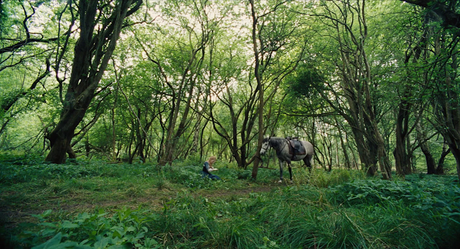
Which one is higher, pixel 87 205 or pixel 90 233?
pixel 90 233

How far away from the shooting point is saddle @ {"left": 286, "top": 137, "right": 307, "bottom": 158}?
30.6ft

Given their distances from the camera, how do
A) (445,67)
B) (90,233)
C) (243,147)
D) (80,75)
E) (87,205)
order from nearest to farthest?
(90,233), (87,205), (445,67), (80,75), (243,147)

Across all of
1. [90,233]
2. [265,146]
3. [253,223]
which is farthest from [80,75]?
[253,223]

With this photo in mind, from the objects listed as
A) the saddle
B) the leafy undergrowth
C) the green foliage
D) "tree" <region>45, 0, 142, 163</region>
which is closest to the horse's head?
the saddle

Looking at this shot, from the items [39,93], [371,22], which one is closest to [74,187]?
[39,93]

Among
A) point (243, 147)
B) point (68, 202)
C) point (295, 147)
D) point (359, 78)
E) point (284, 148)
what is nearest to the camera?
point (68, 202)

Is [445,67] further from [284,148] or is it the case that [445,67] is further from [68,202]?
[68,202]

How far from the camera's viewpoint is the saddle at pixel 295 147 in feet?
30.6

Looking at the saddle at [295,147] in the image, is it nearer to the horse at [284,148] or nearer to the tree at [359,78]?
the horse at [284,148]

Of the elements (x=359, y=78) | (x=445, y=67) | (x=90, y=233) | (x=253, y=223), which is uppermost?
(x=359, y=78)

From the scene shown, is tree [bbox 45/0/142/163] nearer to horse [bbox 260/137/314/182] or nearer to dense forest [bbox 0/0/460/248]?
dense forest [bbox 0/0/460/248]

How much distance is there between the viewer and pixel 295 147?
30.9 feet

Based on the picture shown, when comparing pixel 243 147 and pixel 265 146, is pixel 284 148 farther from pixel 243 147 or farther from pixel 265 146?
pixel 243 147

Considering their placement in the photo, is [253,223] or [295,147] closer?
[253,223]
